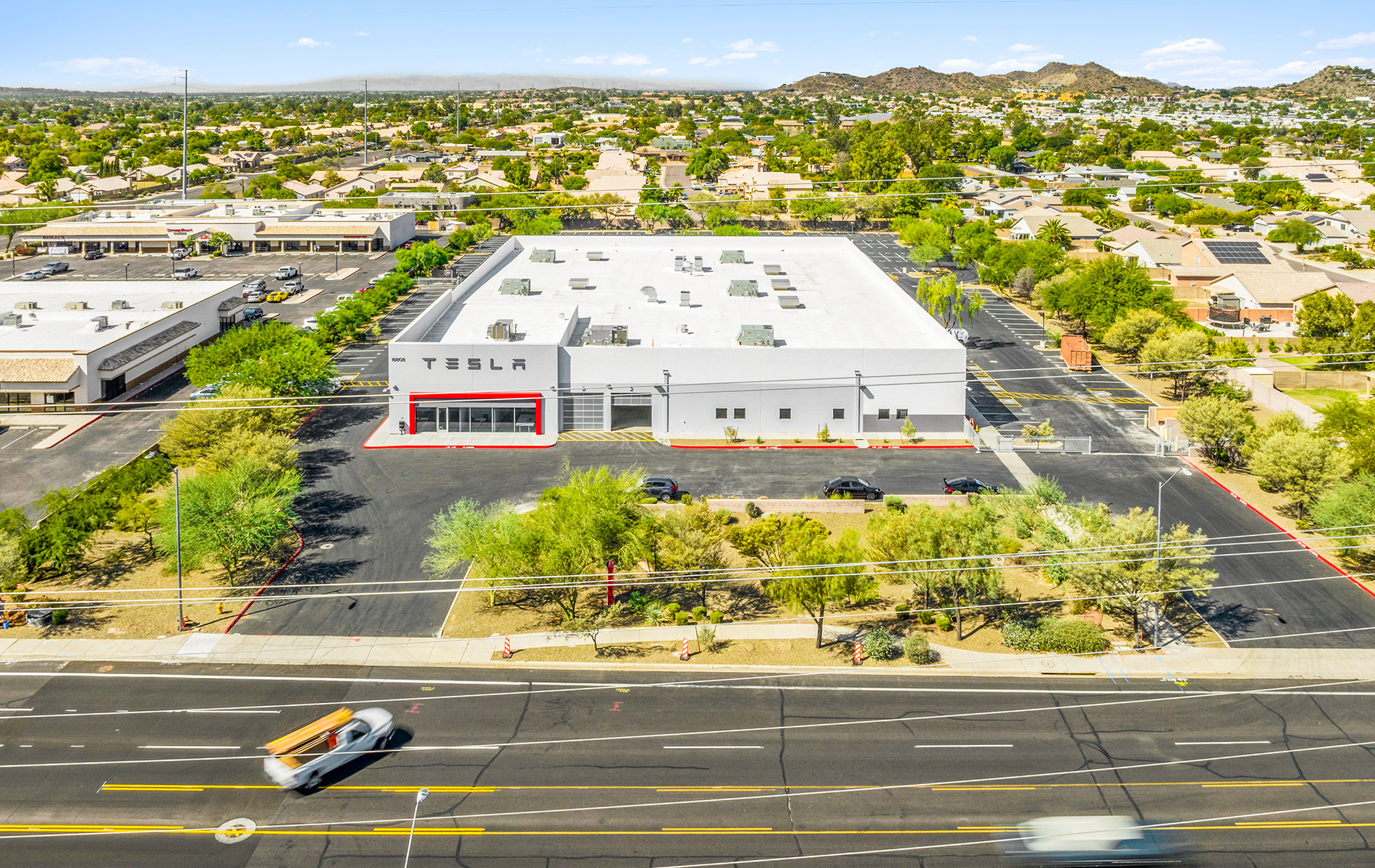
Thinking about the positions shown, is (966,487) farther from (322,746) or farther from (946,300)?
(946,300)

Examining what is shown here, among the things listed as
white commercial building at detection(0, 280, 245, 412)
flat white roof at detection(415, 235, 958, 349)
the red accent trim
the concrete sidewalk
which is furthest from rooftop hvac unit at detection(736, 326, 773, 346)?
white commercial building at detection(0, 280, 245, 412)

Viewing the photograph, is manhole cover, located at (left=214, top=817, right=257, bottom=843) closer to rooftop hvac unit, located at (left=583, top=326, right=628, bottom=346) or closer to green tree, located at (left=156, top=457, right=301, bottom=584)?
green tree, located at (left=156, top=457, right=301, bottom=584)

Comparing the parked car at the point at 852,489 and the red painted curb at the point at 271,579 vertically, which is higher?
the parked car at the point at 852,489

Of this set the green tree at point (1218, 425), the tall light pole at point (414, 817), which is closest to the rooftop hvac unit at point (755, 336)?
the green tree at point (1218, 425)

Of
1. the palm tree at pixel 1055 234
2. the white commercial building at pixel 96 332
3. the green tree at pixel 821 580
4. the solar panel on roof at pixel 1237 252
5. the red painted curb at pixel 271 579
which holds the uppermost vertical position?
the palm tree at pixel 1055 234

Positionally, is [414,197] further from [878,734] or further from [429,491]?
[878,734]

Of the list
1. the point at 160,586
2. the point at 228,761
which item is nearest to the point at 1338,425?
the point at 228,761

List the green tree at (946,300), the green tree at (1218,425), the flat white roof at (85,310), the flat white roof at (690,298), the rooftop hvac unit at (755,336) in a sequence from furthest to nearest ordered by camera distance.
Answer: the green tree at (946,300) → the flat white roof at (85,310) → the flat white roof at (690,298) → the rooftop hvac unit at (755,336) → the green tree at (1218,425)

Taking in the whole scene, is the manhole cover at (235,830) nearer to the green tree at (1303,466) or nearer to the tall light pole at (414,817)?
the tall light pole at (414,817)
